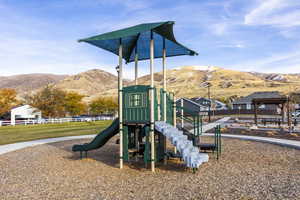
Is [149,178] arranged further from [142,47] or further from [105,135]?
[142,47]

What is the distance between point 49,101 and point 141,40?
48193mm

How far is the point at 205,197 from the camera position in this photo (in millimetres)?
5629

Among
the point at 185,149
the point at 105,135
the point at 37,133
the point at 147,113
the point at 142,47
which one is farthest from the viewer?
the point at 37,133

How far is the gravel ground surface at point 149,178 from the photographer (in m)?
5.93

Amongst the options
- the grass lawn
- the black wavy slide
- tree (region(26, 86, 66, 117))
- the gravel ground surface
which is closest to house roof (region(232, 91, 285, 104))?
tree (region(26, 86, 66, 117))

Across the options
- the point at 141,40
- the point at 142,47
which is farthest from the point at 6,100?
the point at 141,40

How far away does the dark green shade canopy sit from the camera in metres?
8.32

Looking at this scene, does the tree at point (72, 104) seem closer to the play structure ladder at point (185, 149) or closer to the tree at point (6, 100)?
the tree at point (6, 100)

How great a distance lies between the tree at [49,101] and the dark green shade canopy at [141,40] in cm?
4570

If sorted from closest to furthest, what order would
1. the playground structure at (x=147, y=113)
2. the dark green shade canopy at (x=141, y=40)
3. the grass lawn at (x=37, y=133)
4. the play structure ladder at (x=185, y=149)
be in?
the play structure ladder at (x=185, y=149), the playground structure at (x=147, y=113), the dark green shade canopy at (x=141, y=40), the grass lawn at (x=37, y=133)

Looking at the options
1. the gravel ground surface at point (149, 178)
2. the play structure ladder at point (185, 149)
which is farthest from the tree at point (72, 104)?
the play structure ladder at point (185, 149)

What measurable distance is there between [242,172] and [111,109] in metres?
62.2

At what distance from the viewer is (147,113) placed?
859 centimetres

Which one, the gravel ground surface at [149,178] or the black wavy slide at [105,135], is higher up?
the black wavy slide at [105,135]
